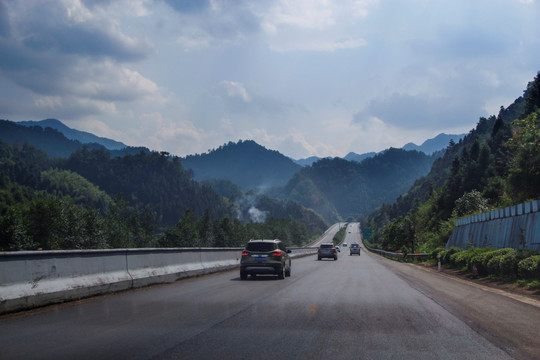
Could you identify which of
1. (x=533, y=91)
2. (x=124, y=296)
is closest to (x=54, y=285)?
(x=124, y=296)

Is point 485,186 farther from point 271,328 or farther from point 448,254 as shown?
point 271,328

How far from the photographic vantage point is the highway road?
707 cm

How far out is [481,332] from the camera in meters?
8.98

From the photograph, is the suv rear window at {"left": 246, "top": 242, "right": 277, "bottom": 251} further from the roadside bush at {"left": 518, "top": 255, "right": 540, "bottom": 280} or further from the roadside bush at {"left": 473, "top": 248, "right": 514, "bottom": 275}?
the roadside bush at {"left": 473, "top": 248, "right": 514, "bottom": 275}

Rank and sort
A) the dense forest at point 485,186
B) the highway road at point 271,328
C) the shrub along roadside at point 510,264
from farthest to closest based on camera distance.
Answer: the dense forest at point 485,186, the shrub along roadside at point 510,264, the highway road at point 271,328

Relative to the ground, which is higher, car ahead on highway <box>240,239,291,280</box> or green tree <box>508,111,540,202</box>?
green tree <box>508,111,540,202</box>

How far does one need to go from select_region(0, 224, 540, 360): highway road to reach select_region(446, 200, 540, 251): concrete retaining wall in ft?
40.8

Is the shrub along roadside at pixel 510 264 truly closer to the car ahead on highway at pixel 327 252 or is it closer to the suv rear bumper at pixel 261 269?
the suv rear bumper at pixel 261 269

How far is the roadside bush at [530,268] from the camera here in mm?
18653

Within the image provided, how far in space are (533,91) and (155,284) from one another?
9595 centimetres

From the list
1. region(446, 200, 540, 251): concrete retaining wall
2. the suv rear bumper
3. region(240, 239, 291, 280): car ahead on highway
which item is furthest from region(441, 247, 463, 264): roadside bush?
the suv rear bumper

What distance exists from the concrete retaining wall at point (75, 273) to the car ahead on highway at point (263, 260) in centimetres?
264

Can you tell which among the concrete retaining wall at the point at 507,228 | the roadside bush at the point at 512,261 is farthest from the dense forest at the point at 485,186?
the roadside bush at the point at 512,261

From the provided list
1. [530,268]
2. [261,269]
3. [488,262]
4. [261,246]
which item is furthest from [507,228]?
[261,269]
